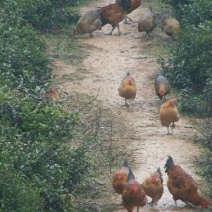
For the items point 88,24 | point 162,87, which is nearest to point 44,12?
point 88,24

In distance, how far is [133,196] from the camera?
12773 millimetres

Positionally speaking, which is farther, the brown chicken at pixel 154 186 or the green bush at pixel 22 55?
the green bush at pixel 22 55

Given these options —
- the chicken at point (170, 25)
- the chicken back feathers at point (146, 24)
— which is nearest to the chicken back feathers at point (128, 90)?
the chicken at point (170, 25)

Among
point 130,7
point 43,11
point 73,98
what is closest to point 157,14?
point 130,7

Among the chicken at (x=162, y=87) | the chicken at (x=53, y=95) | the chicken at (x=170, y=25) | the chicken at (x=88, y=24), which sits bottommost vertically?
the chicken at (x=88, y=24)

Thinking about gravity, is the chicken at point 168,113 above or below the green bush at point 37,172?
below

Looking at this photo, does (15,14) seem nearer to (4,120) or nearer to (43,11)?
(43,11)

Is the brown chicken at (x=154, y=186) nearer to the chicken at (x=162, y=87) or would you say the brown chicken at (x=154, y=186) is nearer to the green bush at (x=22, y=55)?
the green bush at (x=22, y=55)

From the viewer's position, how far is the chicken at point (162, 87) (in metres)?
17.6

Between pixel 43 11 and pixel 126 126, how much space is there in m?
6.19

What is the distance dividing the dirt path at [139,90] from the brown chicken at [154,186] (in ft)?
0.72

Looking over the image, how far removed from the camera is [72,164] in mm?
13531

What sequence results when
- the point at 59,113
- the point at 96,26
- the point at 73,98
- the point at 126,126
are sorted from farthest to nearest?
1. the point at 96,26
2. the point at 73,98
3. the point at 126,126
4. the point at 59,113

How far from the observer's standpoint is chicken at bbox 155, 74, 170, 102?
694 inches
